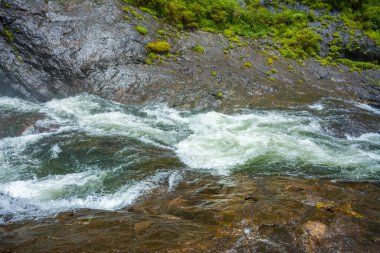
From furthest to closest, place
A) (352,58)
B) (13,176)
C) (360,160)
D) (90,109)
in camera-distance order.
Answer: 1. (352,58)
2. (90,109)
3. (360,160)
4. (13,176)

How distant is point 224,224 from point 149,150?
4160mm

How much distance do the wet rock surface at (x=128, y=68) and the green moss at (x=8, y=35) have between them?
12 cm

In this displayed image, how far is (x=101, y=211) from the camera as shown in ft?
18.2

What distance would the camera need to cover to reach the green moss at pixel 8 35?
12.8 metres

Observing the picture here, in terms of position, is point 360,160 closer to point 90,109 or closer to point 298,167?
point 298,167

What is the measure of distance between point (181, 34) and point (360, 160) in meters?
10.5

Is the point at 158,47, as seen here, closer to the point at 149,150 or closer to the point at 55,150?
the point at 149,150

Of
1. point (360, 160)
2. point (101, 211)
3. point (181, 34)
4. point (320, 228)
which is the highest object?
point (181, 34)

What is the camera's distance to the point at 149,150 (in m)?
8.46

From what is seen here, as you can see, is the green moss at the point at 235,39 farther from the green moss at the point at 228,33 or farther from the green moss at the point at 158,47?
the green moss at the point at 158,47

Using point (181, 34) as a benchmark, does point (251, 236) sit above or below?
below

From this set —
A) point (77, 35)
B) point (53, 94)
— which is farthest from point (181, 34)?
point (53, 94)

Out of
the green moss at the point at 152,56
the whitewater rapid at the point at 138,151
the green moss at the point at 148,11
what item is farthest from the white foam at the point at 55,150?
the green moss at the point at 148,11

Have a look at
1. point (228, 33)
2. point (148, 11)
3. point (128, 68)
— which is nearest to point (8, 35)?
point (128, 68)
